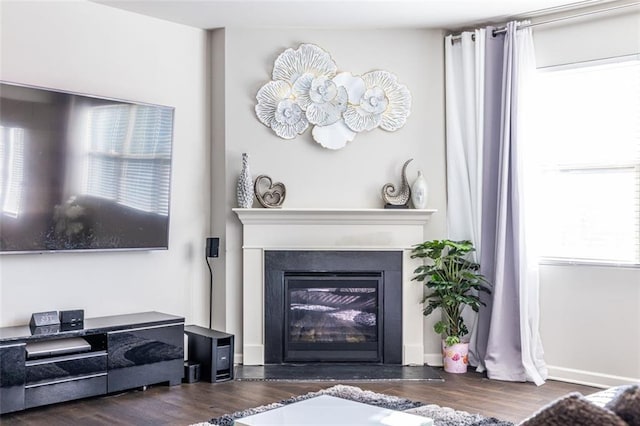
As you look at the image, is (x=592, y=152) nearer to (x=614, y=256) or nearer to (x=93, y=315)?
(x=614, y=256)

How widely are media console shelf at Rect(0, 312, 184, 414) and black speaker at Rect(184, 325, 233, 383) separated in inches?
6.6

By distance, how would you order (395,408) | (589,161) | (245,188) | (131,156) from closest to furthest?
(395,408), (131,156), (589,161), (245,188)

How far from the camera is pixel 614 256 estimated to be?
462 cm

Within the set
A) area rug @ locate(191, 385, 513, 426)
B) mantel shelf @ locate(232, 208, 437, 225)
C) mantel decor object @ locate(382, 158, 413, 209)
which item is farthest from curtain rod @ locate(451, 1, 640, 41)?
area rug @ locate(191, 385, 513, 426)

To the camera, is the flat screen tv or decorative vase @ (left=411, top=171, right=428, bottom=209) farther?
decorative vase @ (left=411, top=171, right=428, bottom=209)

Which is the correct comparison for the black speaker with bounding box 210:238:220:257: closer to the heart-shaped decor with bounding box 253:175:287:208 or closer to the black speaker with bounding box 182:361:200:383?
the heart-shaped decor with bounding box 253:175:287:208

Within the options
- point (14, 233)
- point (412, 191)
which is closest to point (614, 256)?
point (412, 191)

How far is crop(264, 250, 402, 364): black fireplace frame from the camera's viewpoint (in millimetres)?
5082

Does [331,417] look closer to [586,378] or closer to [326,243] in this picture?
[326,243]

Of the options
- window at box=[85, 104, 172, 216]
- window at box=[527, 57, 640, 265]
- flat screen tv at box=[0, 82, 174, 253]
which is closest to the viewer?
flat screen tv at box=[0, 82, 174, 253]

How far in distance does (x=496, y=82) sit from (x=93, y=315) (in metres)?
3.27

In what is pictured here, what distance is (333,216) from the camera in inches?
199

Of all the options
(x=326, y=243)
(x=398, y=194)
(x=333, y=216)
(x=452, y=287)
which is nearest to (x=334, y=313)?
(x=326, y=243)

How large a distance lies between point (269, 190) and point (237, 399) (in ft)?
5.38
